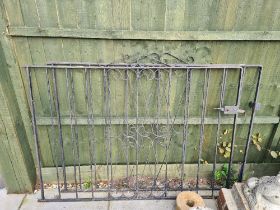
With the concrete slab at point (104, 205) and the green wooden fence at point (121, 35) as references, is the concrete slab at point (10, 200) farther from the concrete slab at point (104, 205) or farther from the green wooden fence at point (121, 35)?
the green wooden fence at point (121, 35)

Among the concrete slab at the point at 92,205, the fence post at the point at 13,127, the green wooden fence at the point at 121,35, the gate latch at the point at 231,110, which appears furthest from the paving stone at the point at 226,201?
the fence post at the point at 13,127

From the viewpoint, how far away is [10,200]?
11.1ft

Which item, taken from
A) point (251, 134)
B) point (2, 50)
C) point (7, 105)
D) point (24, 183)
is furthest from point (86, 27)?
point (251, 134)

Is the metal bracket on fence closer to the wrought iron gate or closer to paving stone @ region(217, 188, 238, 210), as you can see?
the wrought iron gate

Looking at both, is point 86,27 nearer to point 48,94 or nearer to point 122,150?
point 48,94

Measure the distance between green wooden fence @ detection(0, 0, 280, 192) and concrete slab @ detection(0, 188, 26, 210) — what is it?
25.4 inches

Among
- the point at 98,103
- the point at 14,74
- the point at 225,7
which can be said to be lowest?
the point at 98,103

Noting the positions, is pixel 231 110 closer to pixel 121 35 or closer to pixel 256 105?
pixel 256 105

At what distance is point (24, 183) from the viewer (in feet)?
11.1

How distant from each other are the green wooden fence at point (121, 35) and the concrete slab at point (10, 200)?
2.12ft

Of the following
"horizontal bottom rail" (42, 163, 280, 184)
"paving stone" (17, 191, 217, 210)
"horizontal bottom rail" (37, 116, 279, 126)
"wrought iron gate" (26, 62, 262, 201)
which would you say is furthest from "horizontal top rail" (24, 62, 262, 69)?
"paving stone" (17, 191, 217, 210)

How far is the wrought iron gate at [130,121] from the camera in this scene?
9.88ft

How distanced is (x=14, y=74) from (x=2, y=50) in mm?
267

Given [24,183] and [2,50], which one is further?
[24,183]
